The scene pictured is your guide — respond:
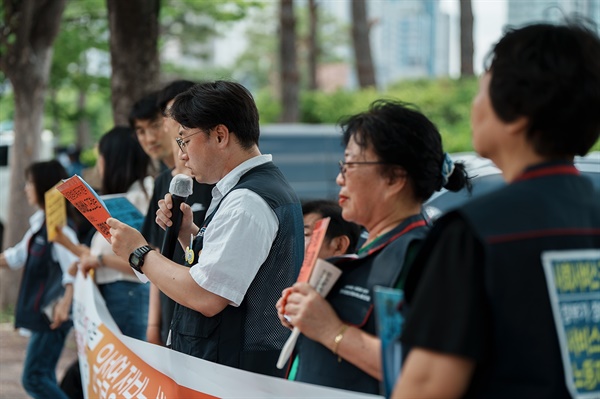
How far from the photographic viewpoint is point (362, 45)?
81.3 feet

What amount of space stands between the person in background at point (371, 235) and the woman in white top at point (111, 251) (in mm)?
2575

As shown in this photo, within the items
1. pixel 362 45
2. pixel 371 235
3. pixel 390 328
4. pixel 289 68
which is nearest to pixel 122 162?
pixel 371 235

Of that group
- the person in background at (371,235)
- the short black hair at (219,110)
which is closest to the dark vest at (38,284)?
the short black hair at (219,110)

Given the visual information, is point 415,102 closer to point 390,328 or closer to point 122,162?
point 122,162

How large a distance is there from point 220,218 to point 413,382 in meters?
1.32

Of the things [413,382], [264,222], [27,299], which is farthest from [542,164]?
[27,299]

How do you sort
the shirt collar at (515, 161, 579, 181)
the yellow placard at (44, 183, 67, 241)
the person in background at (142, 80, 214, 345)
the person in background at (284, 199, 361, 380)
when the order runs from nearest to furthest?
the shirt collar at (515, 161, 579, 181) < the person in background at (284, 199, 361, 380) < the person in background at (142, 80, 214, 345) < the yellow placard at (44, 183, 67, 241)

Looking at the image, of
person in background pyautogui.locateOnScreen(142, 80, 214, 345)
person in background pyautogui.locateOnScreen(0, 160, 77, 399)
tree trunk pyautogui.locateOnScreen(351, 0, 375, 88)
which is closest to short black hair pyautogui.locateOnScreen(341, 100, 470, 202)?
person in background pyautogui.locateOnScreen(142, 80, 214, 345)

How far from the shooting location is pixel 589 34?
2143 millimetres

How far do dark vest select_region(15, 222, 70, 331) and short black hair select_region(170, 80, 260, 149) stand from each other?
2881 mm

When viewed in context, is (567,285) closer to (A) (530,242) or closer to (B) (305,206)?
(A) (530,242)

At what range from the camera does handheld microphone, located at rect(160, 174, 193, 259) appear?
3.47m

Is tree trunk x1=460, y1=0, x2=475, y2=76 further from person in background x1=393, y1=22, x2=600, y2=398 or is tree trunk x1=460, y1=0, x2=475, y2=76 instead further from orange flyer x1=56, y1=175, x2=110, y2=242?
person in background x1=393, y1=22, x2=600, y2=398

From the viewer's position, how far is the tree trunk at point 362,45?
24531 mm
